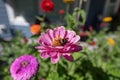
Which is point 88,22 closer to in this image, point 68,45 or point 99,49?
point 99,49

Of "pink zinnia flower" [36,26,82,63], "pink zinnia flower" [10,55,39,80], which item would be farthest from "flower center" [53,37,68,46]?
"pink zinnia flower" [10,55,39,80]

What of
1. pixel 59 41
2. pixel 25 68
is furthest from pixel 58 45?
pixel 25 68

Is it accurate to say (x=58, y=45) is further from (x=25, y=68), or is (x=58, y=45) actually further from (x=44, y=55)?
(x=25, y=68)

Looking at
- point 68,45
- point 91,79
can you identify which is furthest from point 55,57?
point 91,79

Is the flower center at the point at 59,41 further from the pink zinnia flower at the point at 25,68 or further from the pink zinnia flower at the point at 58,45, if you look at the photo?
the pink zinnia flower at the point at 25,68

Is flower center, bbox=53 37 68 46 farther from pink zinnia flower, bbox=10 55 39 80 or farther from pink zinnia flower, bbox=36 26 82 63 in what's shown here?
pink zinnia flower, bbox=10 55 39 80

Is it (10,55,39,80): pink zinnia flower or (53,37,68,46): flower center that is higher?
(53,37,68,46): flower center

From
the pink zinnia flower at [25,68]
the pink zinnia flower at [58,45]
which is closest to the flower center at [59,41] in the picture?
the pink zinnia flower at [58,45]
